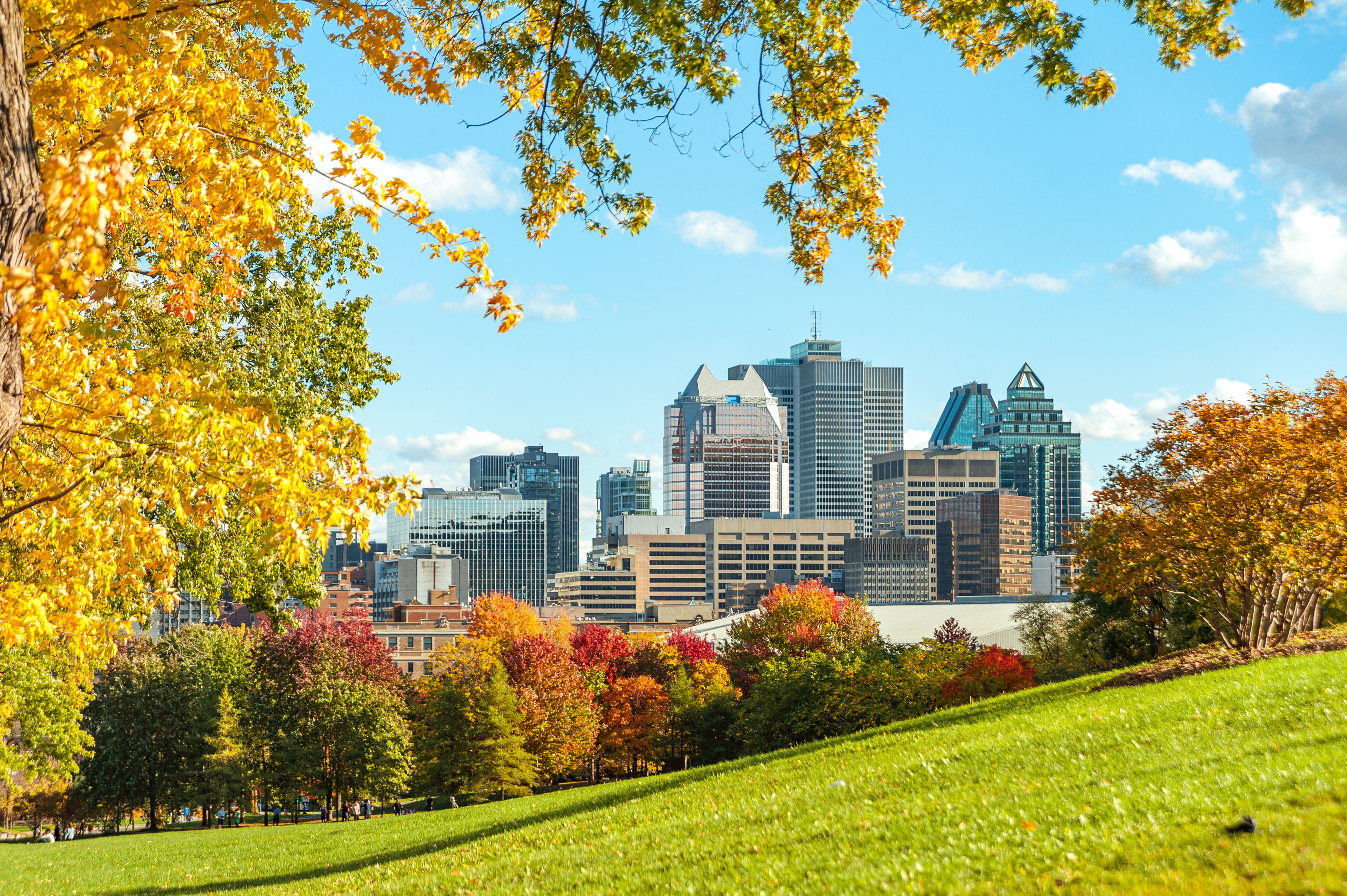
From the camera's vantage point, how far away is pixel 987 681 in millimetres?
29719

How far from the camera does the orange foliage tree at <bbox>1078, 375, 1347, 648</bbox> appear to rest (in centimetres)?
1677

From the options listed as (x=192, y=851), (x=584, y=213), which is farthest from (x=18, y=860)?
(x=584, y=213)

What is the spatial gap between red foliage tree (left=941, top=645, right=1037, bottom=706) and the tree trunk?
28313mm

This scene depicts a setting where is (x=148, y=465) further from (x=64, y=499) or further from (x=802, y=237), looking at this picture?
(x=802, y=237)

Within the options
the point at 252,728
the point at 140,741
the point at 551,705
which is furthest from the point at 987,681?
the point at 140,741

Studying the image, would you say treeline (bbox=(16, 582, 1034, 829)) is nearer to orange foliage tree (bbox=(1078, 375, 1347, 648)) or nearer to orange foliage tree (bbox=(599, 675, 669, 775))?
orange foliage tree (bbox=(599, 675, 669, 775))

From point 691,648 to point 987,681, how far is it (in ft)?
113

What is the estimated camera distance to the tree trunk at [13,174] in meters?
4.52

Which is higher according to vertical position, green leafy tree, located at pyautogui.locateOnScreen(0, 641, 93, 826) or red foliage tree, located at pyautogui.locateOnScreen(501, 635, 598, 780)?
green leafy tree, located at pyautogui.locateOnScreen(0, 641, 93, 826)

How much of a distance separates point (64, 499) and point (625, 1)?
5358 millimetres

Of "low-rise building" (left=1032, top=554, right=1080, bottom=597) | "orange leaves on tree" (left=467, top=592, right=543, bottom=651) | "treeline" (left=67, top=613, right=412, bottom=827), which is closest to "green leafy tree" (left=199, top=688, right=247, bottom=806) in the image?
"treeline" (left=67, top=613, right=412, bottom=827)

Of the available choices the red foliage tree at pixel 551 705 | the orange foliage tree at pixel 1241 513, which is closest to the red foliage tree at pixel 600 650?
the red foliage tree at pixel 551 705

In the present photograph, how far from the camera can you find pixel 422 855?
14.1m

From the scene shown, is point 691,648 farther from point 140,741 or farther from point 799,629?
point 140,741
